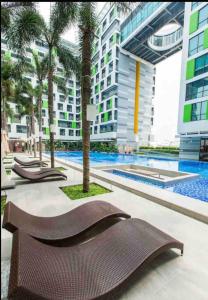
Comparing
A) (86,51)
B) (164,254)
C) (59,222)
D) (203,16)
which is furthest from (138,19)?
(164,254)

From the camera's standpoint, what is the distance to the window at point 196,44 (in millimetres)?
21219

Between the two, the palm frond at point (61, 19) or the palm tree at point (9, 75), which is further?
the palm frond at point (61, 19)

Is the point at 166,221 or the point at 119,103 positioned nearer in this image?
the point at 166,221

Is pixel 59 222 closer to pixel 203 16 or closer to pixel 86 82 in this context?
pixel 86 82

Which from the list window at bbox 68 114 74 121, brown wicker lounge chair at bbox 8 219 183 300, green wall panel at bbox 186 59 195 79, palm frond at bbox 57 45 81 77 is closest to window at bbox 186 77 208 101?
green wall panel at bbox 186 59 195 79

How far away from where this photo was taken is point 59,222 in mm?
3611

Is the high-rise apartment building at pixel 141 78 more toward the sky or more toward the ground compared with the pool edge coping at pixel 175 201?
more toward the sky

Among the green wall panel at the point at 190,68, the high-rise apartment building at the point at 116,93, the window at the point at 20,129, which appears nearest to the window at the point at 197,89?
the green wall panel at the point at 190,68

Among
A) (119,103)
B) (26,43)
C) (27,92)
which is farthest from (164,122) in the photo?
(26,43)

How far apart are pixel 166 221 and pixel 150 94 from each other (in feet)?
156

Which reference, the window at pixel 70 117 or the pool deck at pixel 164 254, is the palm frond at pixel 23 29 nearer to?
the pool deck at pixel 164 254

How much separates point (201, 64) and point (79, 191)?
22736mm

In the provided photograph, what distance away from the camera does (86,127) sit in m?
6.34

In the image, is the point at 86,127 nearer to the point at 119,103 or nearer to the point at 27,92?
the point at 27,92
